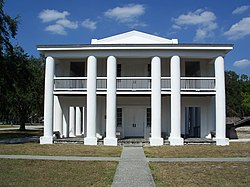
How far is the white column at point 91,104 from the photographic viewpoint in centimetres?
2100

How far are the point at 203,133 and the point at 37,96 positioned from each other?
70.4 ft

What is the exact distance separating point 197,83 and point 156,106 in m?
3.35

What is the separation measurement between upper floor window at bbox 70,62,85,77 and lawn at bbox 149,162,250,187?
13.4 meters

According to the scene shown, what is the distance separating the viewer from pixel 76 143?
70.4 ft

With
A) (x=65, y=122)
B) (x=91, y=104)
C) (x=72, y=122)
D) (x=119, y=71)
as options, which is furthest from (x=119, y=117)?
(x=72, y=122)

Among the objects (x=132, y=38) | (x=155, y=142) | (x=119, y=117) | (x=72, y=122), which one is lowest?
(x=155, y=142)

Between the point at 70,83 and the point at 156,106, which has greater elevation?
the point at 70,83

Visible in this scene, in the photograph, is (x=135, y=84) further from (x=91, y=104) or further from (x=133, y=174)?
(x=133, y=174)

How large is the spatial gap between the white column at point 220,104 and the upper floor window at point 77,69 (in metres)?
9.77

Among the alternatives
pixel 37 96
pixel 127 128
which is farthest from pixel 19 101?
pixel 127 128

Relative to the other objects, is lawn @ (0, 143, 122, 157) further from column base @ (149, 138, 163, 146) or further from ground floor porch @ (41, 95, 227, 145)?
ground floor porch @ (41, 95, 227, 145)

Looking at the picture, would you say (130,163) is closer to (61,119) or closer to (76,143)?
(76,143)

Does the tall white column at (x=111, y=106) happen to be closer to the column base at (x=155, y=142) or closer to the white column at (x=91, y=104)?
the white column at (x=91, y=104)

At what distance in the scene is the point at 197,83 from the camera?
21875mm
